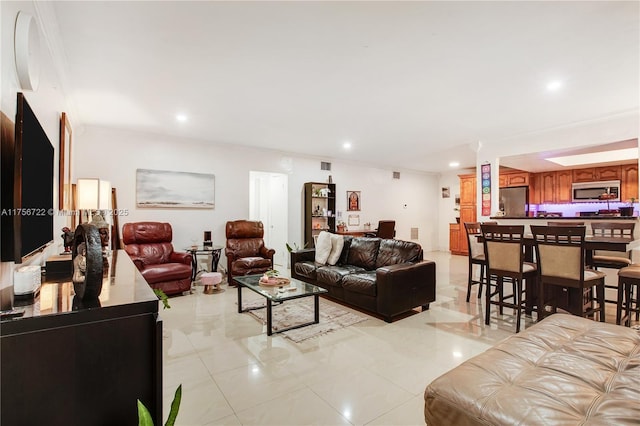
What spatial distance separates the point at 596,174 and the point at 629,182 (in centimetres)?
59

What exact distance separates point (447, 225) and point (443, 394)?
9.44 metres

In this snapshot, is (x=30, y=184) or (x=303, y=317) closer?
(x=30, y=184)

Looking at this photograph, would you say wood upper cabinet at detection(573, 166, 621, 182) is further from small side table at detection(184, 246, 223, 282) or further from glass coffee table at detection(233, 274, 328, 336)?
small side table at detection(184, 246, 223, 282)

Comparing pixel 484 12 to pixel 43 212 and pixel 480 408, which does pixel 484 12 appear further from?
pixel 43 212

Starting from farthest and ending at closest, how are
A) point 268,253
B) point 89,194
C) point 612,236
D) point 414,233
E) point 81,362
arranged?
point 414,233, point 268,253, point 612,236, point 89,194, point 81,362

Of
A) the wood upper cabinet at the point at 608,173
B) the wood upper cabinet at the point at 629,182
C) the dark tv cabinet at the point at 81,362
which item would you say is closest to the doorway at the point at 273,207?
the dark tv cabinet at the point at 81,362

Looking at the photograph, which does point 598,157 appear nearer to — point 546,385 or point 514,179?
point 514,179

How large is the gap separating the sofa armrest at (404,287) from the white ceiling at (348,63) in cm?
206

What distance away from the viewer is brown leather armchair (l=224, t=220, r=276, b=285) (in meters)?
5.20

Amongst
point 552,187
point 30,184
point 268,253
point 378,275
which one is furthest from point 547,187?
point 30,184

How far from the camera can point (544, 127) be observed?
488 centimetres

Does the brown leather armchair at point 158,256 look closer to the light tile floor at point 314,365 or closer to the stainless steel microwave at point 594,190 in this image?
the light tile floor at point 314,365

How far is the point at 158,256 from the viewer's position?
16.1 feet

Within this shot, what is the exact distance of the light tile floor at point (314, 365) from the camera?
76.8 inches
